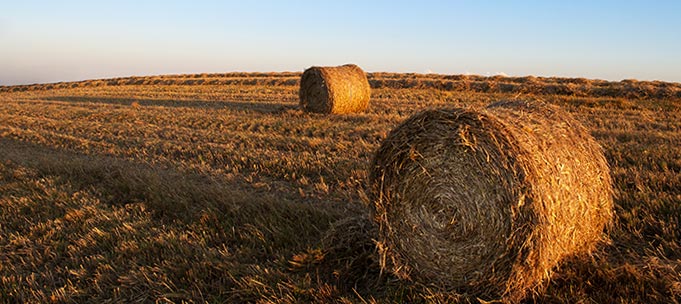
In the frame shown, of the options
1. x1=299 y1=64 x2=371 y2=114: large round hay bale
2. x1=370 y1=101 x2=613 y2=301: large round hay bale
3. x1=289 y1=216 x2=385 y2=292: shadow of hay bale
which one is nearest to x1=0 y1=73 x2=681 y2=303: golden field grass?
x1=289 y1=216 x2=385 y2=292: shadow of hay bale

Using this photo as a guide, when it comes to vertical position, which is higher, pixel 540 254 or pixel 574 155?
pixel 574 155

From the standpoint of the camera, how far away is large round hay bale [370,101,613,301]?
141 inches

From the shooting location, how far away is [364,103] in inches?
602

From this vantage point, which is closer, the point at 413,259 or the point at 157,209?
the point at 413,259

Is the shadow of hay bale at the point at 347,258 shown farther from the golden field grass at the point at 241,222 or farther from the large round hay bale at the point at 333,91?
the large round hay bale at the point at 333,91

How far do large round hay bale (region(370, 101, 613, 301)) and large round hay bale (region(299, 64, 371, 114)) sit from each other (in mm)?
10168

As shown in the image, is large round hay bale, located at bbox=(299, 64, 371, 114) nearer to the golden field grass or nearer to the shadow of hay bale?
the golden field grass

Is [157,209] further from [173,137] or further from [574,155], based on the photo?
[173,137]

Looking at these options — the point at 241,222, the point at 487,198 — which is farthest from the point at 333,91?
the point at 487,198

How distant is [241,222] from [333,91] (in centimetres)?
951

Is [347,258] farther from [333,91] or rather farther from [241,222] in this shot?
[333,91]

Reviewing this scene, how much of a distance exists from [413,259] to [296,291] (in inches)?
41.9

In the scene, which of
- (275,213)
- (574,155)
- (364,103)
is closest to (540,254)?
(574,155)

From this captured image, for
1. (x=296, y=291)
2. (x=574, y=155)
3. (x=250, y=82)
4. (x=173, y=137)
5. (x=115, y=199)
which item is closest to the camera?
(x=296, y=291)
